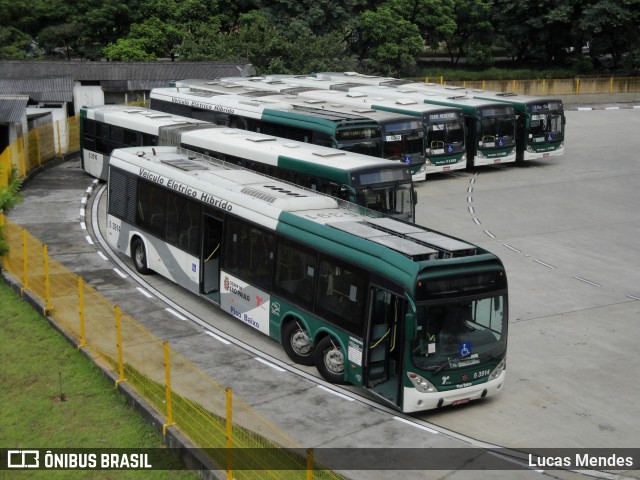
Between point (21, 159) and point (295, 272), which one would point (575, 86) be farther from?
point (295, 272)

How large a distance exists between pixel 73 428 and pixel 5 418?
1.17 meters

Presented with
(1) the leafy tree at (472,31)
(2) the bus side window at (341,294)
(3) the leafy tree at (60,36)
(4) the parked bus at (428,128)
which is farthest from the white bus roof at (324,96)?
(1) the leafy tree at (472,31)

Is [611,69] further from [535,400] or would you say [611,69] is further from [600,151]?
[535,400]

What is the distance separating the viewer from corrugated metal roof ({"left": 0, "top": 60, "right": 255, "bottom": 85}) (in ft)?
149

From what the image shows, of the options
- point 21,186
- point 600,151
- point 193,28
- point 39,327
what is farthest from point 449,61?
point 39,327

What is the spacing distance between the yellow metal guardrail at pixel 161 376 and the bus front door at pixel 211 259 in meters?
2.06

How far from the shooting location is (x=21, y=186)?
103 feet

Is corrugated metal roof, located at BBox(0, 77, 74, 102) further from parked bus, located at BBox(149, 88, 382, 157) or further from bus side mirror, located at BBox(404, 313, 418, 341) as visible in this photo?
bus side mirror, located at BBox(404, 313, 418, 341)

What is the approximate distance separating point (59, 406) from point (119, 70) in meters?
35.4

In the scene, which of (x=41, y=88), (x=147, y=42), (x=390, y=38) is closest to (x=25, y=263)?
(x=41, y=88)

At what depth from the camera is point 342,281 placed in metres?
15.2

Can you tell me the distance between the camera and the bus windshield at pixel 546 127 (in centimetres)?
3716

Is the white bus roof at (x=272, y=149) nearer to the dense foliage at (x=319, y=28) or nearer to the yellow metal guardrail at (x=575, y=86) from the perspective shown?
the dense foliage at (x=319, y=28)

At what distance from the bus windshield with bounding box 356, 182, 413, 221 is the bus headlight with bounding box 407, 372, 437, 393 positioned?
8.80 metres
